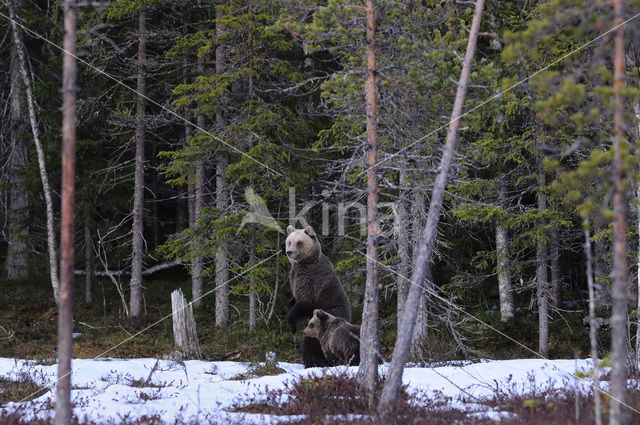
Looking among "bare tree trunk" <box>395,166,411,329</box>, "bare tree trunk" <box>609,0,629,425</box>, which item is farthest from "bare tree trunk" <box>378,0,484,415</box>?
"bare tree trunk" <box>395,166,411,329</box>

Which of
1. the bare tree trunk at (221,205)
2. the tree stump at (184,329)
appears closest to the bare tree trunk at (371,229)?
the tree stump at (184,329)

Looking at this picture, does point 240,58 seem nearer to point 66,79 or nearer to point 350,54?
point 350,54

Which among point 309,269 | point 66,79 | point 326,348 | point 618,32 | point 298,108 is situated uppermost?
point 298,108

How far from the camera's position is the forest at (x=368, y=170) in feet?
26.5

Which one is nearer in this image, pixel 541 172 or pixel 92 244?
pixel 541 172

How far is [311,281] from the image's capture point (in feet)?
40.4

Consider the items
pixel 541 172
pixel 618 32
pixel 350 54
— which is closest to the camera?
pixel 618 32

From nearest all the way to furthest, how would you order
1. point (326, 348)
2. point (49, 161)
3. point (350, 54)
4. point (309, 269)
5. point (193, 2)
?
point (350, 54), point (326, 348), point (309, 269), point (193, 2), point (49, 161)

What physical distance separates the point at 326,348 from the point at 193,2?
44.2 ft

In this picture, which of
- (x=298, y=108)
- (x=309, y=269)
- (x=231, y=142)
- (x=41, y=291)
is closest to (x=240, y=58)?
(x=231, y=142)

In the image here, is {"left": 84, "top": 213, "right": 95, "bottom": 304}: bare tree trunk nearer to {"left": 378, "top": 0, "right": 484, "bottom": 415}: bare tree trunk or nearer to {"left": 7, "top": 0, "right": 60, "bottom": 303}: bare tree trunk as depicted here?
{"left": 7, "top": 0, "right": 60, "bottom": 303}: bare tree trunk

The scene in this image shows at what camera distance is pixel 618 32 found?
19.6 ft

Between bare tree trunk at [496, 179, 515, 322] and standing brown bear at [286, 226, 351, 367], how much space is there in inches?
194

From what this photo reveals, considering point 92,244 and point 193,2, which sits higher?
point 193,2
